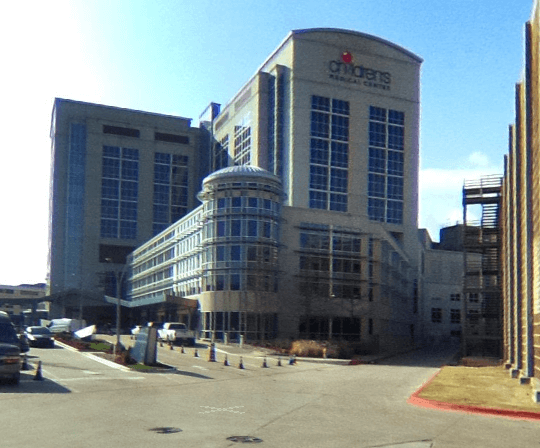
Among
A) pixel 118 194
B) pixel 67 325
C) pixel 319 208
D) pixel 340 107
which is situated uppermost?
pixel 340 107

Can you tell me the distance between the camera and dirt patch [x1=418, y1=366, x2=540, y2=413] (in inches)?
850

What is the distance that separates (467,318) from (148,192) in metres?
78.0

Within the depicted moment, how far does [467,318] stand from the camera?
62.0 meters

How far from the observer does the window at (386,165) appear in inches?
3851

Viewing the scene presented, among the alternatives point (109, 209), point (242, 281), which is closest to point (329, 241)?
point (242, 281)

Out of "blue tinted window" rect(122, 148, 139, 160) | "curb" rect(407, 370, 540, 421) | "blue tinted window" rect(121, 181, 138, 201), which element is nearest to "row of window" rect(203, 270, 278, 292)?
"curb" rect(407, 370, 540, 421)

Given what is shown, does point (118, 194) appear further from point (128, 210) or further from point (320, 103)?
point (320, 103)

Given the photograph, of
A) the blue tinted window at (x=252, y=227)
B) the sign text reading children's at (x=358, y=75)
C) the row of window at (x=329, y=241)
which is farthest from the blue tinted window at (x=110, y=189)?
the blue tinted window at (x=252, y=227)

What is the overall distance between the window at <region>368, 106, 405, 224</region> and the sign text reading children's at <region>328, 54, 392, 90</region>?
3.62 metres

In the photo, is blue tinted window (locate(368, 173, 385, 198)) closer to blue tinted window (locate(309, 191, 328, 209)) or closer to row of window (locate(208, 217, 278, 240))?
blue tinted window (locate(309, 191, 328, 209))

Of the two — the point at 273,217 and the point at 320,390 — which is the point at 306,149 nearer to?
the point at 273,217

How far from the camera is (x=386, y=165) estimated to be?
98.8m

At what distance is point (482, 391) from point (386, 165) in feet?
246

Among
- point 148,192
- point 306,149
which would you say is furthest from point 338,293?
point 148,192
